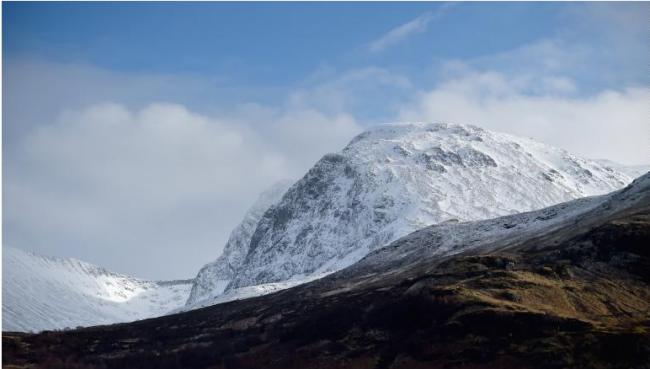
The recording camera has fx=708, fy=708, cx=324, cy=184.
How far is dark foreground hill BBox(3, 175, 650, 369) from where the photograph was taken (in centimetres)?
5953

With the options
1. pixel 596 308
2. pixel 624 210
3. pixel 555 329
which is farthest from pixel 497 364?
pixel 624 210

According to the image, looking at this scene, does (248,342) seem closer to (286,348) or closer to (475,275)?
(286,348)

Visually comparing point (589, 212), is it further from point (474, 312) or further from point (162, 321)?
point (162, 321)

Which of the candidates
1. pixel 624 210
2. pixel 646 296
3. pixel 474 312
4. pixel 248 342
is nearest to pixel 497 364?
pixel 474 312

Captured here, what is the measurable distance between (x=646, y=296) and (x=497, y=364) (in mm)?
22643

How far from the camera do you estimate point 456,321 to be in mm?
67562

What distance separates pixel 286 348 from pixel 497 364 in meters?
28.6

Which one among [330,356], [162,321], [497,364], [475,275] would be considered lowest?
[497,364]

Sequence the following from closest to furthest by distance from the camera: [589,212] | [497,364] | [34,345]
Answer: [497,364], [34,345], [589,212]

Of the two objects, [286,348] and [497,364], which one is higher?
[286,348]

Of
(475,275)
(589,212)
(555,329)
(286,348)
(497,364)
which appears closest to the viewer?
(497,364)

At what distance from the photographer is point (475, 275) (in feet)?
279

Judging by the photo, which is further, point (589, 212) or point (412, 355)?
point (589, 212)

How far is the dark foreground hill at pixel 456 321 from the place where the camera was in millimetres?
59531
